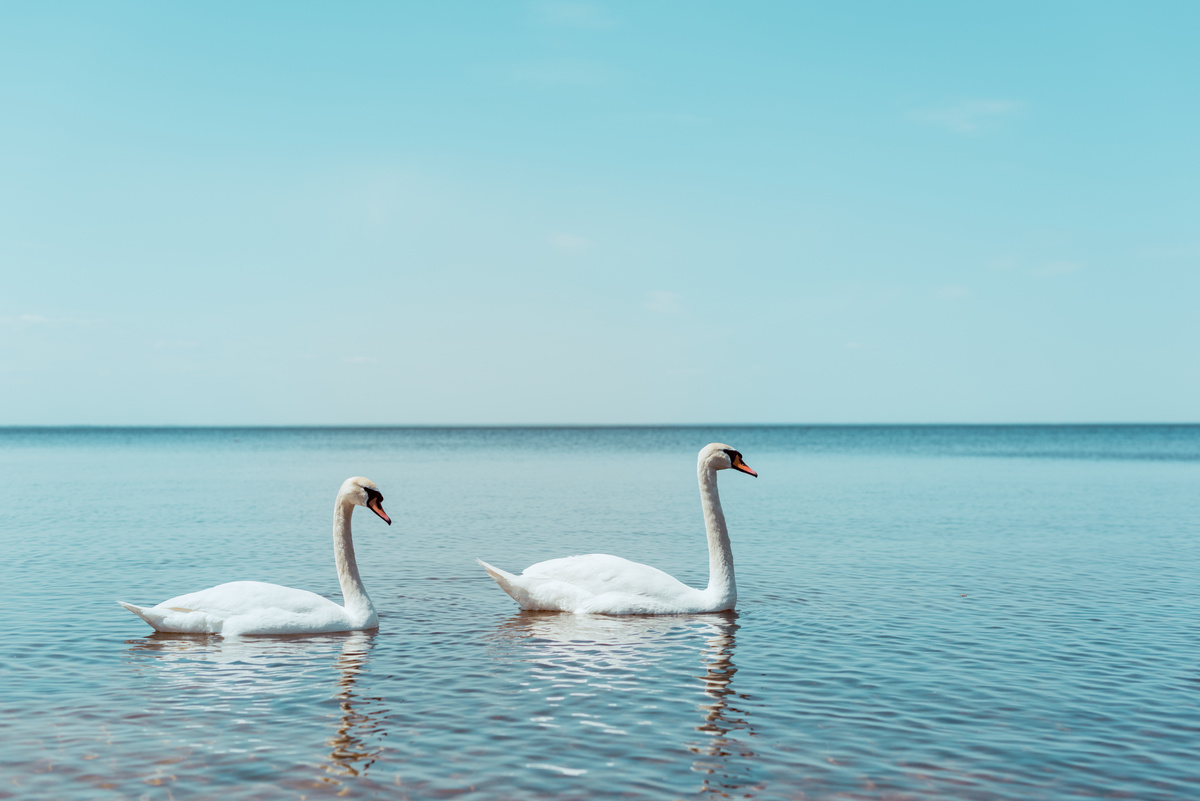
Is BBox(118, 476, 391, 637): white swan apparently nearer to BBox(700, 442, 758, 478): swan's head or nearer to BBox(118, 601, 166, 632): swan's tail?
BBox(118, 601, 166, 632): swan's tail

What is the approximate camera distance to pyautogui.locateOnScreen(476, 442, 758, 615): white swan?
11805mm

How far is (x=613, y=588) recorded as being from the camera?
1189 cm

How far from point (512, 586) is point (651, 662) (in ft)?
9.35

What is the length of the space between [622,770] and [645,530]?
52.2ft

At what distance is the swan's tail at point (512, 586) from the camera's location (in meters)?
11.8

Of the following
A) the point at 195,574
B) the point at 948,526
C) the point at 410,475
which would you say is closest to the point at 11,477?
the point at 410,475

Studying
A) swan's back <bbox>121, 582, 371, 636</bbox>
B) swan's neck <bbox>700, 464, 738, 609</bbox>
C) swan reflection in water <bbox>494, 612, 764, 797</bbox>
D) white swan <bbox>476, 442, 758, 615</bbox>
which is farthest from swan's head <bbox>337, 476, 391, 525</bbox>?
swan's neck <bbox>700, 464, 738, 609</bbox>

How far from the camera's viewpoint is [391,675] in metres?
8.96

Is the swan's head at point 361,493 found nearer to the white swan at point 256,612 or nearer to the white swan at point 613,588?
the white swan at point 256,612

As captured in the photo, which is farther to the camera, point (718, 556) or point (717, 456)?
point (717, 456)

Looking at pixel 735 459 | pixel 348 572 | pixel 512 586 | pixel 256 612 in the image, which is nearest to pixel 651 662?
pixel 512 586

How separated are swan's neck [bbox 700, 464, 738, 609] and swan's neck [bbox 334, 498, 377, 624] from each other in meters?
4.15

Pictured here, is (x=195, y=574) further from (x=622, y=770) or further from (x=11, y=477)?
(x=11, y=477)

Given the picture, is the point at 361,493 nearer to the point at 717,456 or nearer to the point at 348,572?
the point at 348,572
